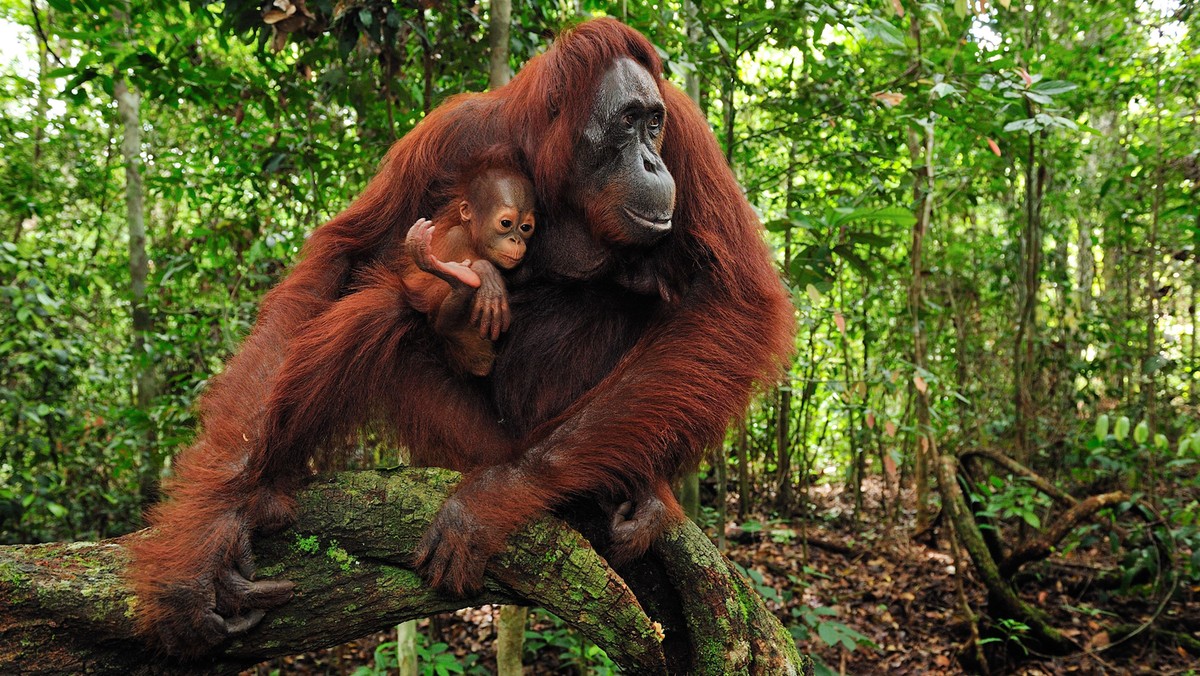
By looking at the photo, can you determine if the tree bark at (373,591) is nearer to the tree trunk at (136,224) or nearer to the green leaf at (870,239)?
the green leaf at (870,239)

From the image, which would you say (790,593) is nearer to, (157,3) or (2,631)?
(2,631)

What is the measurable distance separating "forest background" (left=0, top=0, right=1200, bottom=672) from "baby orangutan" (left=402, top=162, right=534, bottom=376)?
3.66ft

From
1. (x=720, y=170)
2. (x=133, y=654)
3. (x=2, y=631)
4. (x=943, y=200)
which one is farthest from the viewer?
(x=943, y=200)

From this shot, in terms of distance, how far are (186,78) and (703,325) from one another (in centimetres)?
285

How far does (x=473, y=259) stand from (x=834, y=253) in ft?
7.90

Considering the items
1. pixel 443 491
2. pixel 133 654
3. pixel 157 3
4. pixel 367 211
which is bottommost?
pixel 133 654

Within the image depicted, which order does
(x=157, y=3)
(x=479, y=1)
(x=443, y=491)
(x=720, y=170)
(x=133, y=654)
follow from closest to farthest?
1. (x=133, y=654)
2. (x=443, y=491)
3. (x=720, y=170)
4. (x=157, y=3)
5. (x=479, y=1)

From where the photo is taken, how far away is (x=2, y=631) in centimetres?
156

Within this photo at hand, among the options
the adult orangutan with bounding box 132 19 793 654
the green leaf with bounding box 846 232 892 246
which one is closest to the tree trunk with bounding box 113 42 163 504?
the adult orangutan with bounding box 132 19 793 654

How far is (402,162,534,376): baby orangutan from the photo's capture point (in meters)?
2.13

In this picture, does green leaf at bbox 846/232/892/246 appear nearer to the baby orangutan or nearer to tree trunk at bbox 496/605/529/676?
the baby orangutan

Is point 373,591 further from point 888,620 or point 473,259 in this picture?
point 888,620

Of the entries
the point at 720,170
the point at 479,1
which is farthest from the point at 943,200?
the point at 720,170

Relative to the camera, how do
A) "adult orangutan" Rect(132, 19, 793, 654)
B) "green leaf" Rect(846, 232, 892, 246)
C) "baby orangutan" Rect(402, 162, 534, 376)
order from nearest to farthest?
"adult orangutan" Rect(132, 19, 793, 654)
"baby orangutan" Rect(402, 162, 534, 376)
"green leaf" Rect(846, 232, 892, 246)
